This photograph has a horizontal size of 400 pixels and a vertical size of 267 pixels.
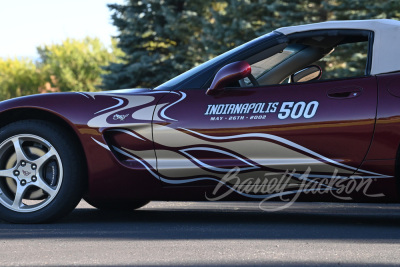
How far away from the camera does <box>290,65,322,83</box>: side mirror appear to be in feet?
19.4

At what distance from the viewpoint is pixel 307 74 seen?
5.97 m

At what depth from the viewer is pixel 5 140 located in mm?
5359

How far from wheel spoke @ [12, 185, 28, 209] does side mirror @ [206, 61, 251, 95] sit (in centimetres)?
153

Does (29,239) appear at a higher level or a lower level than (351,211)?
higher

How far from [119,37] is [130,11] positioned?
3.69 feet

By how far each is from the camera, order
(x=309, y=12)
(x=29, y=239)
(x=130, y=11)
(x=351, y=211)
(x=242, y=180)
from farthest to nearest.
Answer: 1. (x=130, y=11)
2. (x=309, y=12)
3. (x=351, y=211)
4. (x=242, y=180)
5. (x=29, y=239)

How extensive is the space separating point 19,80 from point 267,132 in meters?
68.0

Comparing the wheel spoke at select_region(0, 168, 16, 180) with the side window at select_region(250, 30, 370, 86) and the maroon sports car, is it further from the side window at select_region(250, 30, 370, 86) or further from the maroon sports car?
the side window at select_region(250, 30, 370, 86)

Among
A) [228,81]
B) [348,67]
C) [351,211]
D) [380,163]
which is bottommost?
[348,67]

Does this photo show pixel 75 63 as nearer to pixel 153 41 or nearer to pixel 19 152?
pixel 153 41

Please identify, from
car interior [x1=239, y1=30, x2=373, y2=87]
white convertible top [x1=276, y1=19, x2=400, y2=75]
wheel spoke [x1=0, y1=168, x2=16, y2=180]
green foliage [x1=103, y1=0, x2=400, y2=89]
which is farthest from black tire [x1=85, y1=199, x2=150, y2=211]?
green foliage [x1=103, y1=0, x2=400, y2=89]

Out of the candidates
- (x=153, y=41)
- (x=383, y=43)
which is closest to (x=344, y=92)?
(x=383, y=43)

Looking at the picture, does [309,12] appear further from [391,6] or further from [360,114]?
[360,114]

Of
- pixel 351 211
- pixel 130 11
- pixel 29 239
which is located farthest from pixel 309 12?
pixel 29 239
